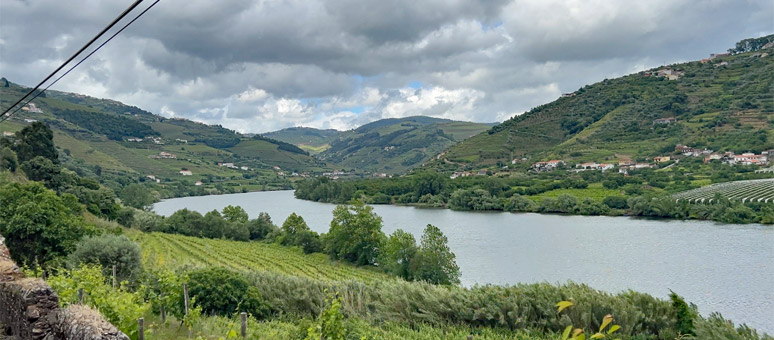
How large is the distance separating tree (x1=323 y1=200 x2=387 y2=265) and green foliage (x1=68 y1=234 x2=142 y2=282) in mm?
25692

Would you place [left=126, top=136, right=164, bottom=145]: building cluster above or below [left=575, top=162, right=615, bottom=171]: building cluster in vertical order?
above

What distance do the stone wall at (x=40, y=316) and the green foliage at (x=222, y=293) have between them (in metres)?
8.86

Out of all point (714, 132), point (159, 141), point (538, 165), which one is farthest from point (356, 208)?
point (159, 141)

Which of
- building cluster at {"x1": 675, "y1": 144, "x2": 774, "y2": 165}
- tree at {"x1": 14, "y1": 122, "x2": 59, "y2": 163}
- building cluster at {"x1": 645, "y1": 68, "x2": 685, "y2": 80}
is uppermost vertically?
building cluster at {"x1": 645, "y1": 68, "x2": 685, "y2": 80}

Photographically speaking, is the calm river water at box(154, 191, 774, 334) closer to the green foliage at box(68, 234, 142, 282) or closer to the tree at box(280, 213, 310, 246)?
the tree at box(280, 213, 310, 246)

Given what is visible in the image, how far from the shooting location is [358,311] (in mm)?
17969

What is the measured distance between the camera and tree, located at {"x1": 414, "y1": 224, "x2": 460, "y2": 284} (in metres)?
34.1

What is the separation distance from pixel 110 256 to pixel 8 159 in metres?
30.1

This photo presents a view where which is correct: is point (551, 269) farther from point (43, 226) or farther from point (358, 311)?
point (43, 226)

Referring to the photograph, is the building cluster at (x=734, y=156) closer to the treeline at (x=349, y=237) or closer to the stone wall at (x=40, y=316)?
the treeline at (x=349, y=237)

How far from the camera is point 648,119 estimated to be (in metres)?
125

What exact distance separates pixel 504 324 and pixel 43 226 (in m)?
22.3

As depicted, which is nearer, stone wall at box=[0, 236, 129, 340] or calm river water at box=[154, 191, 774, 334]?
stone wall at box=[0, 236, 129, 340]

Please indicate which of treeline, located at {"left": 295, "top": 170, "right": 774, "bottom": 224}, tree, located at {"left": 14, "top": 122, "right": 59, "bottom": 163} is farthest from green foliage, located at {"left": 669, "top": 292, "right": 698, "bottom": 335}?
tree, located at {"left": 14, "top": 122, "right": 59, "bottom": 163}
